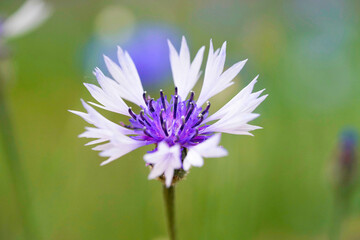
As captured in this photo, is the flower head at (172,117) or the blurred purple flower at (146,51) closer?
the flower head at (172,117)

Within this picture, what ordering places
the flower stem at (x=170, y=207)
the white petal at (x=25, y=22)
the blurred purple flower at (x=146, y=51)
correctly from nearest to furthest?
1. the flower stem at (x=170, y=207)
2. the white petal at (x=25, y=22)
3. the blurred purple flower at (x=146, y=51)

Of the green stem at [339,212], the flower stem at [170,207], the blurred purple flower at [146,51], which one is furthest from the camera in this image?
the blurred purple flower at [146,51]

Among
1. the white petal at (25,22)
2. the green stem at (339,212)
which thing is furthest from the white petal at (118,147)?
the white petal at (25,22)

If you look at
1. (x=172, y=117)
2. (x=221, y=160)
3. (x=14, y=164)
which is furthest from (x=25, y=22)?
(x=172, y=117)

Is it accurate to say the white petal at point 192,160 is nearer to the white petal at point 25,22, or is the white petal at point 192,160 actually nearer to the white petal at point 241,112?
the white petal at point 241,112

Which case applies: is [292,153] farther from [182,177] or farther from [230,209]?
[182,177]

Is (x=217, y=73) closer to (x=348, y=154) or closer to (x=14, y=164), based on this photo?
(x=348, y=154)

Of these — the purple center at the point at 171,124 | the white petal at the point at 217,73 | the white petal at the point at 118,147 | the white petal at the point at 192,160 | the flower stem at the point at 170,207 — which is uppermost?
the white petal at the point at 217,73

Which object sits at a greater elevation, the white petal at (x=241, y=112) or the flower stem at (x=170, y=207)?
the white petal at (x=241, y=112)
